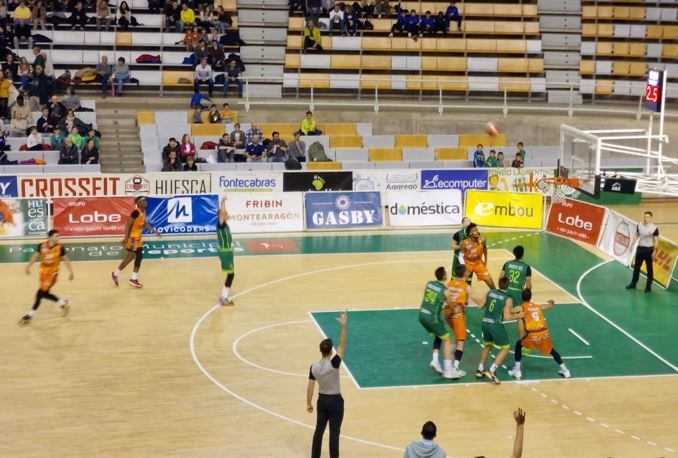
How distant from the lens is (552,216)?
29.0 metres

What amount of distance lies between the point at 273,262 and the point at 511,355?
323 inches

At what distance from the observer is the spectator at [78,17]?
1458 inches

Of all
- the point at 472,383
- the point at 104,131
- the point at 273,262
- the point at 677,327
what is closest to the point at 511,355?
the point at 472,383

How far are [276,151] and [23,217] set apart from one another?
834cm

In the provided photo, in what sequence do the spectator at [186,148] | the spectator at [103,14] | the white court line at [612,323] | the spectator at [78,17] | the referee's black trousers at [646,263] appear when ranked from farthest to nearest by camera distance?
the spectator at [103,14]
the spectator at [78,17]
the spectator at [186,148]
the referee's black trousers at [646,263]
the white court line at [612,323]

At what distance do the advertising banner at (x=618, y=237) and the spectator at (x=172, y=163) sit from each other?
12195 millimetres

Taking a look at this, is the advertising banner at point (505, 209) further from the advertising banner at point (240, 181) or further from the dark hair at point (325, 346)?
the dark hair at point (325, 346)

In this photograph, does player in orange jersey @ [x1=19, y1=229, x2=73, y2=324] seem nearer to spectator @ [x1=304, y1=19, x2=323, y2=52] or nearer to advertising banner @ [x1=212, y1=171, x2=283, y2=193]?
advertising banner @ [x1=212, y1=171, x2=283, y2=193]

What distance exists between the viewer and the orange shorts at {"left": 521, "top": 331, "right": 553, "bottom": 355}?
17.8m

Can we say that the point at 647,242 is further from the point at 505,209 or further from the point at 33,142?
the point at 33,142

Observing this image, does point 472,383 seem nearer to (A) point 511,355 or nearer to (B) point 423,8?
(A) point 511,355

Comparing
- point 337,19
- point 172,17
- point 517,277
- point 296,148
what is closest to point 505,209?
point 296,148

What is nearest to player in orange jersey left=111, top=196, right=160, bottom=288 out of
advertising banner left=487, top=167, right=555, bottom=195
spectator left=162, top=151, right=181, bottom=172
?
spectator left=162, top=151, right=181, bottom=172

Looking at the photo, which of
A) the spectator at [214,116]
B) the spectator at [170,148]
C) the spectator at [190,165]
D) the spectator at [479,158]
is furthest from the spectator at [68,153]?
the spectator at [479,158]
